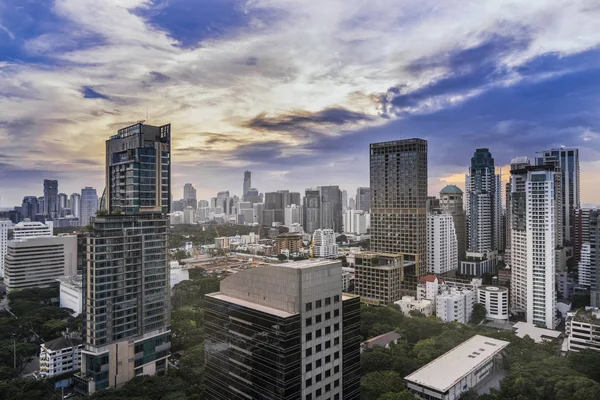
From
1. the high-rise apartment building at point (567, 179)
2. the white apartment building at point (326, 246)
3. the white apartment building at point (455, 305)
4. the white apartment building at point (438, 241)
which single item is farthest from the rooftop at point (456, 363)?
the high-rise apartment building at point (567, 179)

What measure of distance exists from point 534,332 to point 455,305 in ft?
13.9

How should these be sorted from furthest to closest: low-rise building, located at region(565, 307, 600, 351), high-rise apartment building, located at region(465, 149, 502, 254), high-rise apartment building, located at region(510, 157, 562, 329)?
high-rise apartment building, located at region(465, 149, 502, 254) → high-rise apartment building, located at region(510, 157, 562, 329) → low-rise building, located at region(565, 307, 600, 351)

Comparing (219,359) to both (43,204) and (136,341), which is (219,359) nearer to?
(136,341)

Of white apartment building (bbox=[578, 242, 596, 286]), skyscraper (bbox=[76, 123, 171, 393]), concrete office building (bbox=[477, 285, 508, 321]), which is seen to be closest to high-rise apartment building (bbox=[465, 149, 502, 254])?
white apartment building (bbox=[578, 242, 596, 286])

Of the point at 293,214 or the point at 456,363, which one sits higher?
the point at 293,214

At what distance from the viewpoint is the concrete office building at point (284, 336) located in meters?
9.14

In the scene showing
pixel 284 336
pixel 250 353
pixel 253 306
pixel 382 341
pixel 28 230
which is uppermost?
pixel 28 230

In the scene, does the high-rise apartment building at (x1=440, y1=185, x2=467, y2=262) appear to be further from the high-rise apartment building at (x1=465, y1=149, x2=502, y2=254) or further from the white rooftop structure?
the white rooftop structure

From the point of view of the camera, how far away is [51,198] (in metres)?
57.0

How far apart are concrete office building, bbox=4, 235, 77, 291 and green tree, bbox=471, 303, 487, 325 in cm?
3191

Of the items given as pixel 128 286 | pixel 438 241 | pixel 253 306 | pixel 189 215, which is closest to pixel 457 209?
pixel 438 241

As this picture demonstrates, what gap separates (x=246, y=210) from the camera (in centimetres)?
7406

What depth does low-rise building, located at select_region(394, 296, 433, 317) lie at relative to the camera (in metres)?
23.7

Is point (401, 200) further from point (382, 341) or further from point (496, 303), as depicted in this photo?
point (382, 341)
